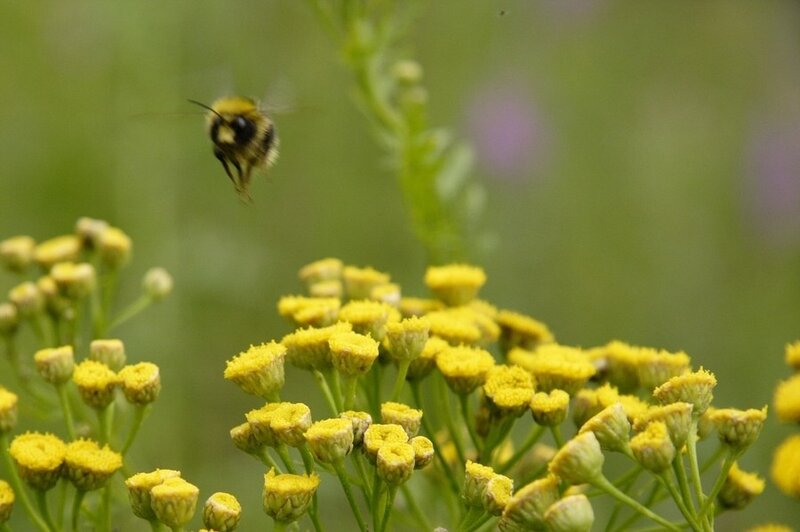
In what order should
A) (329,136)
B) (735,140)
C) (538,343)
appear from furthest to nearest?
(735,140) → (329,136) → (538,343)

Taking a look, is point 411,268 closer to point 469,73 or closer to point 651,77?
point 469,73

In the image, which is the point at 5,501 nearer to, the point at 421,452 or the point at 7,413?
the point at 7,413

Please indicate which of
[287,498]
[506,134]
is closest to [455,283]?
[287,498]

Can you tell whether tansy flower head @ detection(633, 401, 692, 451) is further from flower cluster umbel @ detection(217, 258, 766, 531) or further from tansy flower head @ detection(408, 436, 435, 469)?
tansy flower head @ detection(408, 436, 435, 469)

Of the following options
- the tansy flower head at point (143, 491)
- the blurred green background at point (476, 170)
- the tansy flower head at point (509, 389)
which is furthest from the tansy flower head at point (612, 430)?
the blurred green background at point (476, 170)

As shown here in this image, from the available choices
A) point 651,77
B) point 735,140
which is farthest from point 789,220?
point 651,77

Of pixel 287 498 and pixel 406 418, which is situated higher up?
pixel 406 418

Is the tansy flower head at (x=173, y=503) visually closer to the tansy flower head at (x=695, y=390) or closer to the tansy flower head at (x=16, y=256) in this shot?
the tansy flower head at (x=695, y=390)

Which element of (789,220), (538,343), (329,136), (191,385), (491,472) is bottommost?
(491,472)
